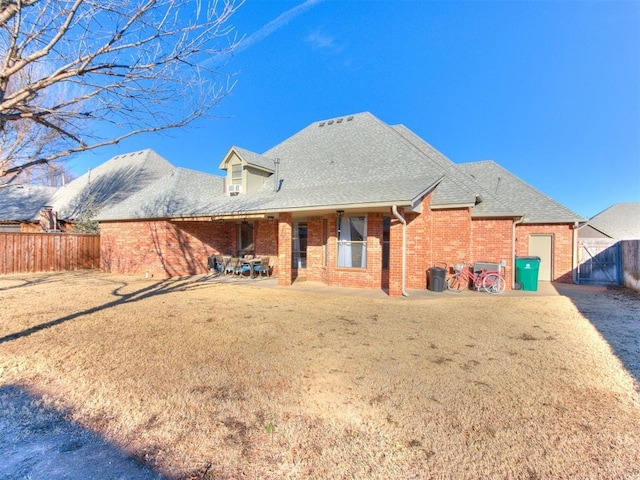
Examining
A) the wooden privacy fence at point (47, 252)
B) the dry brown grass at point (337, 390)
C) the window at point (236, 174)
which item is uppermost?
the window at point (236, 174)

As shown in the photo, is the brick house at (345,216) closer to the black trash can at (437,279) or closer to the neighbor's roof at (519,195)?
the neighbor's roof at (519,195)

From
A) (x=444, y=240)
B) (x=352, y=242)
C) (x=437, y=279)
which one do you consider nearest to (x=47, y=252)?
(x=352, y=242)

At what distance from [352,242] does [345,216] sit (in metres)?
0.96

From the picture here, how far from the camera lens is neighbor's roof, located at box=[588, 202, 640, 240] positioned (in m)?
26.3

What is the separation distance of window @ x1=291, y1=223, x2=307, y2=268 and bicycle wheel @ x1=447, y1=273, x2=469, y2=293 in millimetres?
5620

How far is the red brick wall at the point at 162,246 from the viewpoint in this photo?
14.3m

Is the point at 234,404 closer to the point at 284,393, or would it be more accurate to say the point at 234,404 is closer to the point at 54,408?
the point at 284,393

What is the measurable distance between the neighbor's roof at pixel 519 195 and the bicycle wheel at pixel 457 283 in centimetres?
592

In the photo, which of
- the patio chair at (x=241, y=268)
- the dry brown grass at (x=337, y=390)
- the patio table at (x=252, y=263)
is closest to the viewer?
the dry brown grass at (x=337, y=390)

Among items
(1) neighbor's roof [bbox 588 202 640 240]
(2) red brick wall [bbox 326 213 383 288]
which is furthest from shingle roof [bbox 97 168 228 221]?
(1) neighbor's roof [bbox 588 202 640 240]

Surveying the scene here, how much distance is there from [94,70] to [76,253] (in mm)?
16229

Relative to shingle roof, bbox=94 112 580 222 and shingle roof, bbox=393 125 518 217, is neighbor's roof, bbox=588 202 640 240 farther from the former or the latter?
shingle roof, bbox=393 125 518 217

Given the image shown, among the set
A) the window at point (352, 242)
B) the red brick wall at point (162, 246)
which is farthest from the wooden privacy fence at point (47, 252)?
the window at point (352, 242)

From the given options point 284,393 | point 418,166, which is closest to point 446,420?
point 284,393
